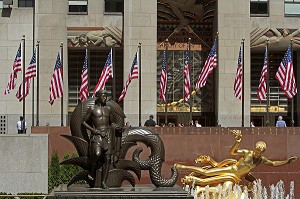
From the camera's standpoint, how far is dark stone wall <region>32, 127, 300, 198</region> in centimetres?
3275

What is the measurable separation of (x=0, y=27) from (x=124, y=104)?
27.0 feet

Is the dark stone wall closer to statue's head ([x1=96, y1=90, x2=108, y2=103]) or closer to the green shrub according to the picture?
the green shrub

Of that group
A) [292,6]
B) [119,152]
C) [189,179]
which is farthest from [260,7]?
[119,152]

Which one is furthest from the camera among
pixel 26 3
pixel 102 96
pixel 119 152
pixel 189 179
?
pixel 26 3

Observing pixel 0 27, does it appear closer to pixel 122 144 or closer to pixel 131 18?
pixel 131 18

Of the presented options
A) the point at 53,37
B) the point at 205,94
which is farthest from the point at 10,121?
the point at 205,94

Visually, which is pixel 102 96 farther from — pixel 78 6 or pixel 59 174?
pixel 78 6

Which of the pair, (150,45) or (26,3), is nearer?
(150,45)

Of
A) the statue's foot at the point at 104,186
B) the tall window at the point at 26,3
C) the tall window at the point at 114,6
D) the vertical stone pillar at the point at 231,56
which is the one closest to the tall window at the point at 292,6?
the vertical stone pillar at the point at 231,56

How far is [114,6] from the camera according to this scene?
45.3 meters

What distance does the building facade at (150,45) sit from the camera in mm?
43656

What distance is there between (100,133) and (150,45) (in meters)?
24.8

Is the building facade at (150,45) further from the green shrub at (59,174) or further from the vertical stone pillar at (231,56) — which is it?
the green shrub at (59,174)

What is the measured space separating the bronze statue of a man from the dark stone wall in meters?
12.8
